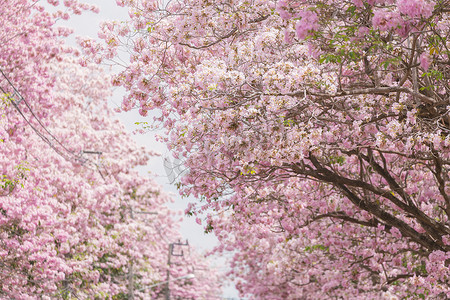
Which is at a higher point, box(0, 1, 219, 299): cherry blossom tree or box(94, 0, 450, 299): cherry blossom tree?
box(0, 1, 219, 299): cherry blossom tree

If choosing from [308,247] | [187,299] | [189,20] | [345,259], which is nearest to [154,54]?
[189,20]

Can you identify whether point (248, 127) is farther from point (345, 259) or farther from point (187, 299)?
point (187, 299)

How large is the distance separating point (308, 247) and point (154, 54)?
27.0 feet

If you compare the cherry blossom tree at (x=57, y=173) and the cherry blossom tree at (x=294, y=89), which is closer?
the cherry blossom tree at (x=294, y=89)

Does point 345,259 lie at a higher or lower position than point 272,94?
higher

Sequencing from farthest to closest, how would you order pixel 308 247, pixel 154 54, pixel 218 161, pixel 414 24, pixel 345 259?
1. pixel 308 247
2. pixel 345 259
3. pixel 154 54
4. pixel 218 161
5. pixel 414 24

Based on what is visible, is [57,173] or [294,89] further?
[57,173]

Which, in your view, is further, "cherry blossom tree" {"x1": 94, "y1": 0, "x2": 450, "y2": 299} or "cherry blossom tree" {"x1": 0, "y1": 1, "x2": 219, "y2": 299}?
"cherry blossom tree" {"x1": 0, "y1": 1, "x2": 219, "y2": 299}

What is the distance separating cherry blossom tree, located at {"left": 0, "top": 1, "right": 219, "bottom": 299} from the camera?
14039mm

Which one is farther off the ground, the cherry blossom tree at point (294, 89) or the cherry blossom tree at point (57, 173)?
the cherry blossom tree at point (57, 173)

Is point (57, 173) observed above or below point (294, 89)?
above

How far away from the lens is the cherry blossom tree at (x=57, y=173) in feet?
46.1

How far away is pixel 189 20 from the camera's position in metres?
7.28

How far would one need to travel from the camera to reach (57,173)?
55.6 feet
